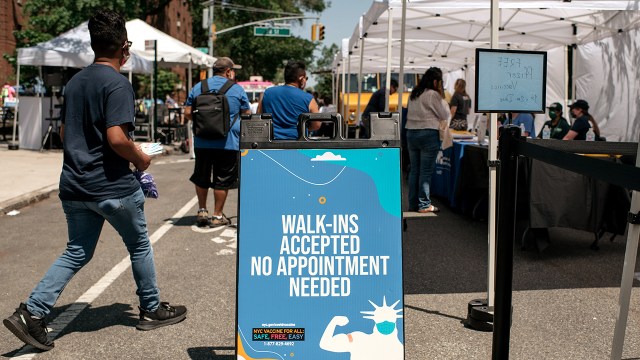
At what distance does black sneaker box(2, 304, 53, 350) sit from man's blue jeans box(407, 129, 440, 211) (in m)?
6.42

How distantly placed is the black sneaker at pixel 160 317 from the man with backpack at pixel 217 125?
140 inches

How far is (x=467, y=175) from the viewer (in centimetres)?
1002

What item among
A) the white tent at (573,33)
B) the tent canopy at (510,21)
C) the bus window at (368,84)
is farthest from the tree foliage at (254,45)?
the tent canopy at (510,21)

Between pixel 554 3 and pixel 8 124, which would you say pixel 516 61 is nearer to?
pixel 554 3

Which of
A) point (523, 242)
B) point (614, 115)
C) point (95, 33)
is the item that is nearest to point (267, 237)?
point (95, 33)

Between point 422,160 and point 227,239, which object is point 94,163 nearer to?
point 227,239

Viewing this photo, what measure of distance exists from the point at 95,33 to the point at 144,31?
18.0 metres

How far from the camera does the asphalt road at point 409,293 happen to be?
190 inches

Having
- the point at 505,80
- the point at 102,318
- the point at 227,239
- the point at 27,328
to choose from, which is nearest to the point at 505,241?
the point at 505,80

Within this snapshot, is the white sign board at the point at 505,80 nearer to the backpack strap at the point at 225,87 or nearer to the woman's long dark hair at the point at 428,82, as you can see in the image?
the backpack strap at the point at 225,87

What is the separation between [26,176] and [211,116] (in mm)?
7060

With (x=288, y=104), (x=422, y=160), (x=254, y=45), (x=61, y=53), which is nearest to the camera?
(x=288, y=104)

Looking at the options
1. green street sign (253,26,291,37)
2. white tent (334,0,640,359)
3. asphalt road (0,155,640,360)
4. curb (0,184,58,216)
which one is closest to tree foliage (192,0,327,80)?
green street sign (253,26,291,37)

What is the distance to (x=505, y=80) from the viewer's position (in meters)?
5.25
